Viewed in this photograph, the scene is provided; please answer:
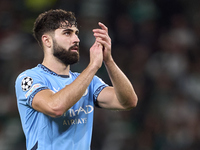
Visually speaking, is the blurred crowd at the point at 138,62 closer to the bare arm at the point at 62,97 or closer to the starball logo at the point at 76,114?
the starball logo at the point at 76,114

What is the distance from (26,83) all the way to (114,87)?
0.88 metres

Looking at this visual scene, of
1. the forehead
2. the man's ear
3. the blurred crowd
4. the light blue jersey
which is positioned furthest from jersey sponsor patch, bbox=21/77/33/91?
the blurred crowd

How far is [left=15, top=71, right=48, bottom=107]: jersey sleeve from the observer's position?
3177 mm

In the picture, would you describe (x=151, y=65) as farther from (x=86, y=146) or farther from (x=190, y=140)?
(x=86, y=146)

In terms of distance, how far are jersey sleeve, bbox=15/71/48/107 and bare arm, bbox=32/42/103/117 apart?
7 centimetres

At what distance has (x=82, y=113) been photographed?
3533 millimetres

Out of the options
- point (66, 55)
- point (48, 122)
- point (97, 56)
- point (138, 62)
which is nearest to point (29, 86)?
point (48, 122)

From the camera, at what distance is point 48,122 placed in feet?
10.8

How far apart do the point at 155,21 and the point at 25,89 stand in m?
6.49

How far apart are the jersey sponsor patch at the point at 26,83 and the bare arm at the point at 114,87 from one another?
2.48ft

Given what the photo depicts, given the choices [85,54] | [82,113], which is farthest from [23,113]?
[85,54]

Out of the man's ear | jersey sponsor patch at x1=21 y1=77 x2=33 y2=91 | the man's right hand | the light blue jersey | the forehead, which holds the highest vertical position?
the forehead

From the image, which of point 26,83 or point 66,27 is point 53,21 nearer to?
point 66,27

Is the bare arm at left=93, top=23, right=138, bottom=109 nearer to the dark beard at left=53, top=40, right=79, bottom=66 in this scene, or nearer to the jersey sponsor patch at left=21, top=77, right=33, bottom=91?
the dark beard at left=53, top=40, right=79, bottom=66
